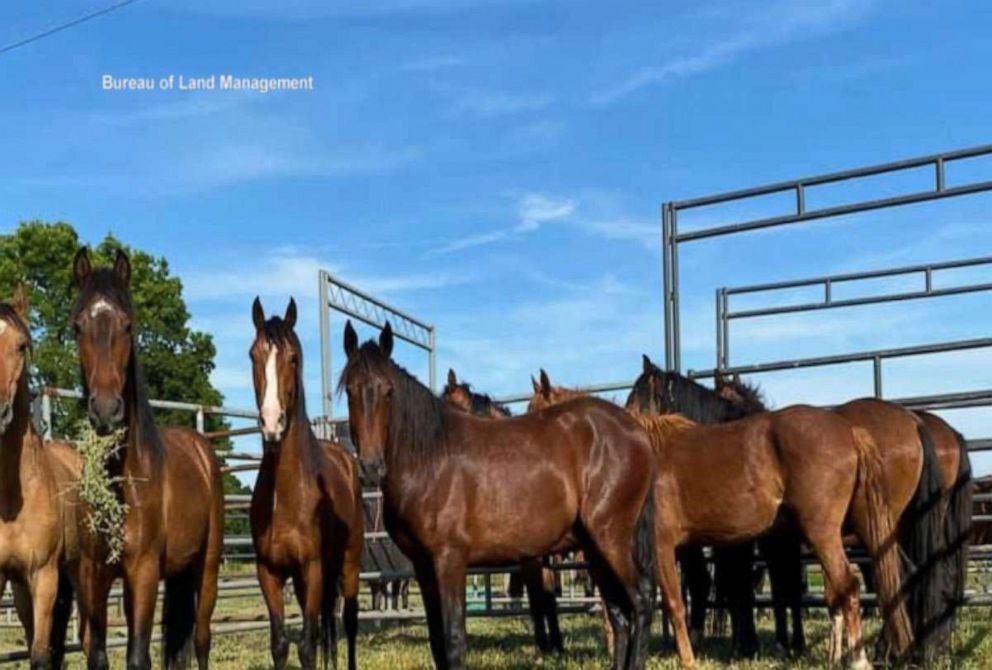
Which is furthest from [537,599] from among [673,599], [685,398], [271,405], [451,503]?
[271,405]

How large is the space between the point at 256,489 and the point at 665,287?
4.51 meters

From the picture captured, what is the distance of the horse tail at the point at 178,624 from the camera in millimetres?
7195

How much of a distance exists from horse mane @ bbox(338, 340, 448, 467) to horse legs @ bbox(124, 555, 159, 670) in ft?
4.54

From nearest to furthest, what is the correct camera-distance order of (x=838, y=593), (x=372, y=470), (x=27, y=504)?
(x=27, y=504)
(x=372, y=470)
(x=838, y=593)

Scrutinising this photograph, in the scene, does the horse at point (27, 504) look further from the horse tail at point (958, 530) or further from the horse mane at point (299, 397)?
the horse tail at point (958, 530)

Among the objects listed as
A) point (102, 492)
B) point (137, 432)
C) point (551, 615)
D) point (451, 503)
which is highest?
point (137, 432)

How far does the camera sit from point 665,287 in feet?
32.6

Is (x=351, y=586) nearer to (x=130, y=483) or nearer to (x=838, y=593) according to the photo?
(x=130, y=483)

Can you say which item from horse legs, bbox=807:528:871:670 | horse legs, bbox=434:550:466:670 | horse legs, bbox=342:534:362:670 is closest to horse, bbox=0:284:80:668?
horse legs, bbox=434:550:466:670

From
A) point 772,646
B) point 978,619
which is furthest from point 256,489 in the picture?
point 978,619

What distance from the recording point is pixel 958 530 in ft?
26.1

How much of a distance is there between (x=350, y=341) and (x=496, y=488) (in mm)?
1205

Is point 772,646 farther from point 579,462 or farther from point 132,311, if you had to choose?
point 132,311

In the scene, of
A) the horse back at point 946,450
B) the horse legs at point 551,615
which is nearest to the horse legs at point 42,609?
the horse legs at point 551,615
